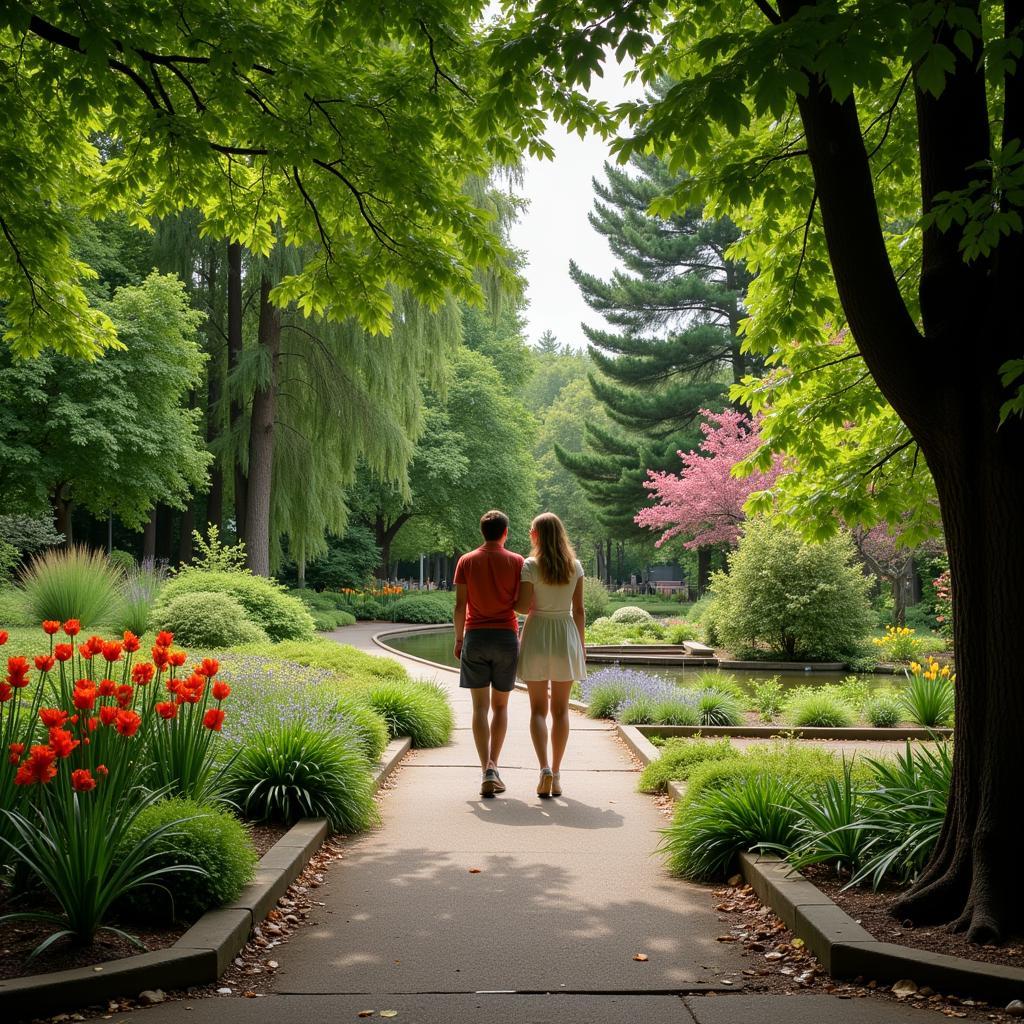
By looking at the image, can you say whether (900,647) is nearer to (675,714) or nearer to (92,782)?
(675,714)

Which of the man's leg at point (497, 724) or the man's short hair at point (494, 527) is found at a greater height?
the man's short hair at point (494, 527)

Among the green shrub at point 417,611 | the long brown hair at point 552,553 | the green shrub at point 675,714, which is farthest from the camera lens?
the green shrub at point 417,611

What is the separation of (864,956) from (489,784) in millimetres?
3810

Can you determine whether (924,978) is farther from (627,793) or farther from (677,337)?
(677,337)

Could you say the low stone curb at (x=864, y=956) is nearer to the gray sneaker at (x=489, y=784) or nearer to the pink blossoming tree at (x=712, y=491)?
the gray sneaker at (x=489, y=784)

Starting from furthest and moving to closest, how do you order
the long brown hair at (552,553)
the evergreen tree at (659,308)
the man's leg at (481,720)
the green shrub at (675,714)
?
1. the evergreen tree at (659,308)
2. the green shrub at (675,714)
3. the man's leg at (481,720)
4. the long brown hair at (552,553)

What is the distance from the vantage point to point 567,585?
7.28 metres

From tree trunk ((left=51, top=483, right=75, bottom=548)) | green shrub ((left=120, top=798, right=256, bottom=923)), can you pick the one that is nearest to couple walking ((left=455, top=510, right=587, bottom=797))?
green shrub ((left=120, top=798, right=256, bottom=923))

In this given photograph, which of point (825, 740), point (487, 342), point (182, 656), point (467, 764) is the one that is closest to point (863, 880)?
point (182, 656)

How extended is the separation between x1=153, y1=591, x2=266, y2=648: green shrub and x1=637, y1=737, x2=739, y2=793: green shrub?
27.2ft

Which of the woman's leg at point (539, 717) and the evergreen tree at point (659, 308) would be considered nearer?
the woman's leg at point (539, 717)

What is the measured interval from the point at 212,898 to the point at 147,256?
2525cm

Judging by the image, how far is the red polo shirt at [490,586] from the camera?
721cm

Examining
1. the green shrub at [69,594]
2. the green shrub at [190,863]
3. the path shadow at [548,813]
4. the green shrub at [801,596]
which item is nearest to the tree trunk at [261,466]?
the green shrub at [69,594]
